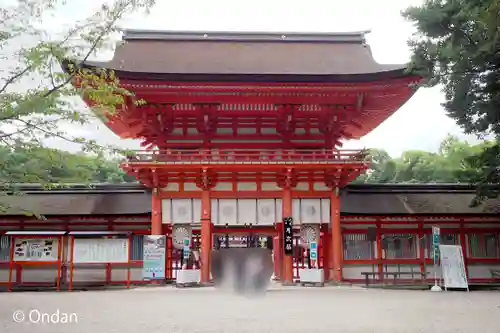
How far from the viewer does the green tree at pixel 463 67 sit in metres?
15.0

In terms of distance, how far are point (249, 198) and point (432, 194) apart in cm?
795

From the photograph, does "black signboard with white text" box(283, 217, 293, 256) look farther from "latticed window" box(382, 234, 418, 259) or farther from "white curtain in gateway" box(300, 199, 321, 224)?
"latticed window" box(382, 234, 418, 259)

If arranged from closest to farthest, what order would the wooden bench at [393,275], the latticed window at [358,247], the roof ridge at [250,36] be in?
the wooden bench at [393,275] < the latticed window at [358,247] < the roof ridge at [250,36]

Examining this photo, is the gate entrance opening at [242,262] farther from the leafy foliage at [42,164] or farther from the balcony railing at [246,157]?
the leafy foliage at [42,164]

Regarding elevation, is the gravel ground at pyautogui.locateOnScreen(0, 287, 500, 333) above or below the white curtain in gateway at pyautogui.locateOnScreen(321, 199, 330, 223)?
below

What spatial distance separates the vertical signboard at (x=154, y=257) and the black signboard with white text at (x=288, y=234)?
401 cm

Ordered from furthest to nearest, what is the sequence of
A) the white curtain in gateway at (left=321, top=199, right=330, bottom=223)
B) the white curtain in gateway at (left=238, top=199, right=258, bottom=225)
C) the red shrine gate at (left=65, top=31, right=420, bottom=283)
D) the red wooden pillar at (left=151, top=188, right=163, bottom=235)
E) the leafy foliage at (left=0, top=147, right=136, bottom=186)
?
the white curtain in gateway at (left=321, top=199, right=330, bottom=223) < the white curtain in gateway at (left=238, top=199, right=258, bottom=225) < the red wooden pillar at (left=151, top=188, right=163, bottom=235) < the red shrine gate at (left=65, top=31, right=420, bottom=283) < the leafy foliage at (left=0, top=147, right=136, bottom=186)

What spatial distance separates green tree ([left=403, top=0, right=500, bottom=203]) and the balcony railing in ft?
11.7

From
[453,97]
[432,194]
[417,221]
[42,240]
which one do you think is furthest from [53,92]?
[432,194]

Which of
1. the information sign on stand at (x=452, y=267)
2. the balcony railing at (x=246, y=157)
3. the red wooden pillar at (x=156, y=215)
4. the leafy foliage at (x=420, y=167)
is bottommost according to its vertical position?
the information sign on stand at (x=452, y=267)

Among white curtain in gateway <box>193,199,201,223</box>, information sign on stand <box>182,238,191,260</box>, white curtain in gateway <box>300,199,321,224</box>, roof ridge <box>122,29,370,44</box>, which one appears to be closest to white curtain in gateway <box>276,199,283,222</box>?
white curtain in gateway <box>300,199,321,224</box>

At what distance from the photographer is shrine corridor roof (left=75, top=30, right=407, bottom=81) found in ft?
55.0

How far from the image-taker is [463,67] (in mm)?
15102

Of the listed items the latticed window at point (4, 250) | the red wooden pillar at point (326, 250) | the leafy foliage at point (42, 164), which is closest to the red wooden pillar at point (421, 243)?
the red wooden pillar at point (326, 250)
